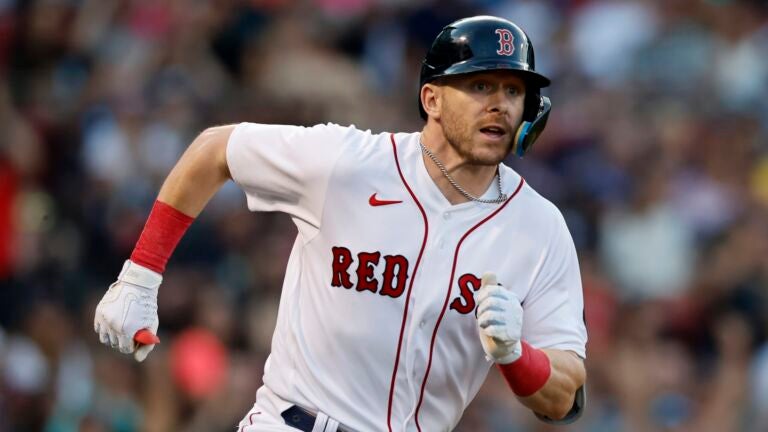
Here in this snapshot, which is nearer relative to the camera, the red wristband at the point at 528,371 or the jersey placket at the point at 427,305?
the red wristband at the point at 528,371

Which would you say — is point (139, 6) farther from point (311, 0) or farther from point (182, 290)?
point (182, 290)

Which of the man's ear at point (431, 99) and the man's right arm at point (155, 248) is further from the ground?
the man's ear at point (431, 99)

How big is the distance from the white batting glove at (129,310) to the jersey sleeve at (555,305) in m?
1.27

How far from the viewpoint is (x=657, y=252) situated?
9484mm

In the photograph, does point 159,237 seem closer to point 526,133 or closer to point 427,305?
point 427,305

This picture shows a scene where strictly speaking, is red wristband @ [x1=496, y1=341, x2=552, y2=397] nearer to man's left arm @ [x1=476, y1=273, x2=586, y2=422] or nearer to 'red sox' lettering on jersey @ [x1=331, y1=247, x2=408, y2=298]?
man's left arm @ [x1=476, y1=273, x2=586, y2=422]

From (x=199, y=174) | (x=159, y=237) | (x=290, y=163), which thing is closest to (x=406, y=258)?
(x=290, y=163)

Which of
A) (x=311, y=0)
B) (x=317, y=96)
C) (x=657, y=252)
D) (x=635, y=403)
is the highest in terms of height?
(x=311, y=0)

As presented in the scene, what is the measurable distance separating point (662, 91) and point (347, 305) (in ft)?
21.6

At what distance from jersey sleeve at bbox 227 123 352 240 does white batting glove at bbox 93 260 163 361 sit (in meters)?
0.47

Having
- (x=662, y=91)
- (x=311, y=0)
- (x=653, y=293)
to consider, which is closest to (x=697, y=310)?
(x=653, y=293)

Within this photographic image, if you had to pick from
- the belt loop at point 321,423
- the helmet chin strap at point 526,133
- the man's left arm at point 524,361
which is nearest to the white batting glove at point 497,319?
the man's left arm at point 524,361

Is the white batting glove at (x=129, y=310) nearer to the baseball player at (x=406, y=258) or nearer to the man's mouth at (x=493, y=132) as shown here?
the baseball player at (x=406, y=258)

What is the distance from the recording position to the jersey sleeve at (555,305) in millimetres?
4715
